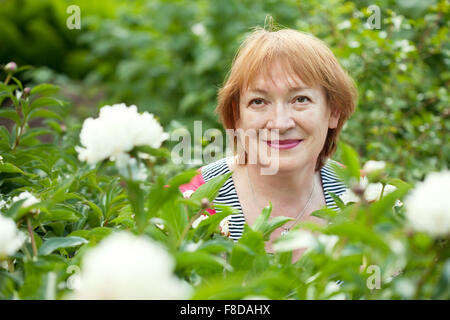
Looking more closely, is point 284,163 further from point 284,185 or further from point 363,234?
point 363,234

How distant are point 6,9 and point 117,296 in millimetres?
8181

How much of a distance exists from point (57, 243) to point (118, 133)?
349 mm

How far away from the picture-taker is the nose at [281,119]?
6.43 ft

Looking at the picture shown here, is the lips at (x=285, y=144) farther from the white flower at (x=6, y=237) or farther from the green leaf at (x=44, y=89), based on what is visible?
the white flower at (x=6, y=237)

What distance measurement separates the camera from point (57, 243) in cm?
114

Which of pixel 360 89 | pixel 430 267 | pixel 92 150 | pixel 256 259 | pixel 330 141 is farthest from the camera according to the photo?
pixel 360 89

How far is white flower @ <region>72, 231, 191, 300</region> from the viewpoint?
0.69 metres

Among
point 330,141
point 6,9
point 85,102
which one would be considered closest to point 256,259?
point 330,141

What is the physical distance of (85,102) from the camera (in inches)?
263

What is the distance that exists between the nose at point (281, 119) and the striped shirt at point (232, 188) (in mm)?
311

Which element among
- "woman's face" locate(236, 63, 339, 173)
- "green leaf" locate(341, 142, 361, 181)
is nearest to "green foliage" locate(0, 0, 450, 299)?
"green leaf" locate(341, 142, 361, 181)

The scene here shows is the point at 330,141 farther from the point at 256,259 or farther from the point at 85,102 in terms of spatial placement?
the point at 85,102

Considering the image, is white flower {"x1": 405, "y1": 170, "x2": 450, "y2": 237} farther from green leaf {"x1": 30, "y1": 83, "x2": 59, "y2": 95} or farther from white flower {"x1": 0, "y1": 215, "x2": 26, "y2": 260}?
green leaf {"x1": 30, "y1": 83, "x2": 59, "y2": 95}

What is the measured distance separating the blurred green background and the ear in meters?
0.63
